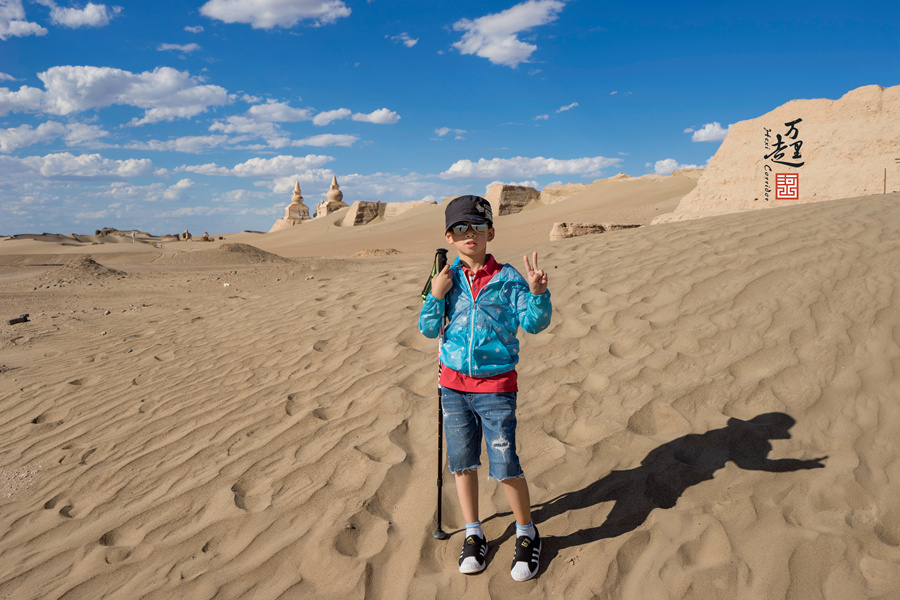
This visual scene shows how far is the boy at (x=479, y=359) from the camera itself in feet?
7.06

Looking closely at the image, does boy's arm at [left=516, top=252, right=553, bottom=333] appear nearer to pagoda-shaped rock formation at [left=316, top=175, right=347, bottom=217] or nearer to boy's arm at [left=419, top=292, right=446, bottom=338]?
boy's arm at [left=419, top=292, right=446, bottom=338]

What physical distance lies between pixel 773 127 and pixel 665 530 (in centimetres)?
1635

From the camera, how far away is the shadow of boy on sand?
8.11ft

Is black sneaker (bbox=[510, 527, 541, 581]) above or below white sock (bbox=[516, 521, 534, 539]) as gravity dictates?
below

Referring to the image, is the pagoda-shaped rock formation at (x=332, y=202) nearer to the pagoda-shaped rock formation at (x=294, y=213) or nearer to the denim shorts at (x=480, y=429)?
the pagoda-shaped rock formation at (x=294, y=213)

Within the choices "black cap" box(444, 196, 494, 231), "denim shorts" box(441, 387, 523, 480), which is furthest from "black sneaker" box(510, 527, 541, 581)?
"black cap" box(444, 196, 494, 231)

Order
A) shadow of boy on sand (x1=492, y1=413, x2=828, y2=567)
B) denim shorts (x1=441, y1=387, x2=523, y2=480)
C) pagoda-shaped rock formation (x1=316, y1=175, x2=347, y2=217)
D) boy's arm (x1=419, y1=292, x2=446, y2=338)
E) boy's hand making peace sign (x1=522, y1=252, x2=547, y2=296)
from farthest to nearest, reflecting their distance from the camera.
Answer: pagoda-shaped rock formation (x1=316, y1=175, x2=347, y2=217), shadow of boy on sand (x1=492, y1=413, x2=828, y2=567), boy's arm (x1=419, y1=292, x2=446, y2=338), denim shorts (x1=441, y1=387, x2=523, y2=480), boy's hand making peace sign (x1=522, y1=252, x2=547, y2=296)

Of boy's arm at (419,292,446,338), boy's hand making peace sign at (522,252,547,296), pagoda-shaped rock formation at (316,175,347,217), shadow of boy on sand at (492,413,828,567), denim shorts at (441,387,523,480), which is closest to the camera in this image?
boy's hand making peace sign at (522,252,547,296)

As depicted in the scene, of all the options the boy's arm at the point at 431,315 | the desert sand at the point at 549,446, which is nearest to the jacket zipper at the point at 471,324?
the boy's arm at the point at 431,315

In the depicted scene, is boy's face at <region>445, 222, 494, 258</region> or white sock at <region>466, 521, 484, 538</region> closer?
boy's face at <region>445, 222, 494, 258</region>

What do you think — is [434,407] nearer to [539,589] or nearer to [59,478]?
[539,589]

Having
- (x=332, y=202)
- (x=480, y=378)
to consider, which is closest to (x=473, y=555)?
(x=480, y=378)

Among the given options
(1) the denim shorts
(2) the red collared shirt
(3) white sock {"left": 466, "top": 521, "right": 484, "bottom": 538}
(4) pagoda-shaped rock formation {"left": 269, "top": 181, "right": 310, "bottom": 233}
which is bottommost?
(3) white sock {"left": 466, "top": 521, "right": 484, "bottom": 538}

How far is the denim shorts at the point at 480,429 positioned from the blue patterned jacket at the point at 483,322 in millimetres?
114
